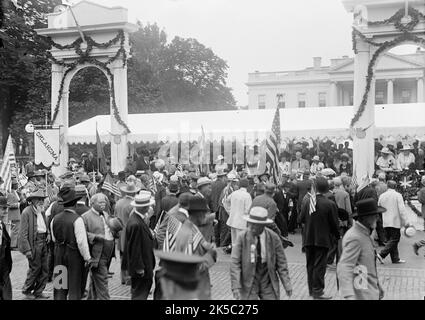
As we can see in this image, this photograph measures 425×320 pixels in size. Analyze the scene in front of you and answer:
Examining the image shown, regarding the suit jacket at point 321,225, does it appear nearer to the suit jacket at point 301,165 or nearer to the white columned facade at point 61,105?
the suit jacket at point 301,165

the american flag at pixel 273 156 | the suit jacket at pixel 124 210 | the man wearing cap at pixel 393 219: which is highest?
the american flag at pixel 273 156

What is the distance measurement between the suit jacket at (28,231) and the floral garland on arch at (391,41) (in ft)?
49.2

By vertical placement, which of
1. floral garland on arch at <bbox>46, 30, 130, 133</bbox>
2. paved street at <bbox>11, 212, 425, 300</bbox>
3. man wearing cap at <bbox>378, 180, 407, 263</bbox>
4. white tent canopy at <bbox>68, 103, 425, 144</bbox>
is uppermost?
floral garland on arch at <bbox>46, 30, 130, 133</bbox>

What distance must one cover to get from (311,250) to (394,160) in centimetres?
1045

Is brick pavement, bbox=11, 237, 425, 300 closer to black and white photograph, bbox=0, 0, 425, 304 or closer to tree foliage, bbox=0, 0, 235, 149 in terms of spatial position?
black and white photograph, bbox=0, 0, 425, 304

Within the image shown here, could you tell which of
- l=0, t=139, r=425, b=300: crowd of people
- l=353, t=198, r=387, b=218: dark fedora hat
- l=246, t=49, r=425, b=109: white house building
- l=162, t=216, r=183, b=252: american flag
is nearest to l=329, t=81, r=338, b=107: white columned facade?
l=246, t=49, r=425, b=109: white house building

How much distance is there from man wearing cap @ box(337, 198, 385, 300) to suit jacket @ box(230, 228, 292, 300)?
0.91 meters

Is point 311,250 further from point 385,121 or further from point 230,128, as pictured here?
point 230,128

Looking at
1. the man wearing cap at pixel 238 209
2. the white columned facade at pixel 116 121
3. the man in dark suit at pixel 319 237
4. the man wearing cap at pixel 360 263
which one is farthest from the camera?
the white columned facade at pixel 116 121

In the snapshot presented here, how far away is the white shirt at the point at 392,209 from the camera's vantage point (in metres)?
12.8

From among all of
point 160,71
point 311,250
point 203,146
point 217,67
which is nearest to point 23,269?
point 311,250

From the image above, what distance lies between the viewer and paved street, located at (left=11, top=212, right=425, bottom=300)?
1009 cm

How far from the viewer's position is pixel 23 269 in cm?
1289

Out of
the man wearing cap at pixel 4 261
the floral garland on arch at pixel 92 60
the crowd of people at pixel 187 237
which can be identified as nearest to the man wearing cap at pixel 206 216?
the crowd of people at pixel 187 237
